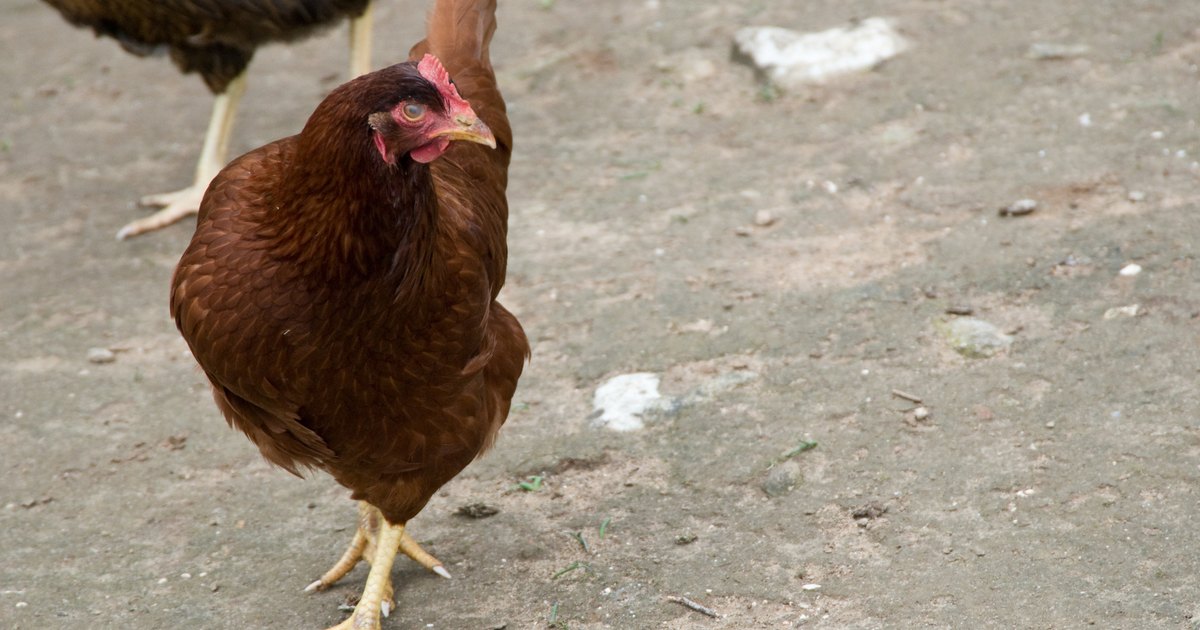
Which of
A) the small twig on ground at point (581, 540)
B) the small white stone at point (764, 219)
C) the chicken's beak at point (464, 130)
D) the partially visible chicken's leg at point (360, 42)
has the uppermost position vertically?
the chicken's beak at point (464, 130)

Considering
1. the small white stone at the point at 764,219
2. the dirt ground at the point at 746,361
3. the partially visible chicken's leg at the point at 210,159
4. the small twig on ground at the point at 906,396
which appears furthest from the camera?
the partially visible chicken's leg at the point at 210,159

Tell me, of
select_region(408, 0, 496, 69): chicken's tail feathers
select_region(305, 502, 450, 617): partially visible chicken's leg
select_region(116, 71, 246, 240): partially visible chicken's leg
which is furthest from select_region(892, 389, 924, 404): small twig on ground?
select_region(116, 71, 246, 240): partially visible chicken's leg

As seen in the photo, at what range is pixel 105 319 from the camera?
15.5 ft

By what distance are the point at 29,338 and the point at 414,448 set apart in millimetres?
2382

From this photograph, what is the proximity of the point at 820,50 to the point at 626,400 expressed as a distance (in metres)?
2.52

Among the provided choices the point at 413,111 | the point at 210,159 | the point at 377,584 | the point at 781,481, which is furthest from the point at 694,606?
the point at 210,159

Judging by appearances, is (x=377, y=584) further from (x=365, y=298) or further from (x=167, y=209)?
(x=167, y=209)

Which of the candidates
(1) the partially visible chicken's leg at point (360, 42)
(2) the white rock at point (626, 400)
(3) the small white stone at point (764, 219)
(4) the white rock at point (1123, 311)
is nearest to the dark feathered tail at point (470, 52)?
(2) the white rock at point (626, 400)

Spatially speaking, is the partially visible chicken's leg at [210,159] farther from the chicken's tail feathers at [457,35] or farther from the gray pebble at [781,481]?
the gray pebble at [781,481]

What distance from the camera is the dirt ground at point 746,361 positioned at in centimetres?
322

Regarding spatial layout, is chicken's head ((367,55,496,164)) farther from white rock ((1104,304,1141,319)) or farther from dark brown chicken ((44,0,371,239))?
dark brown chicken ((44,0,371,239))

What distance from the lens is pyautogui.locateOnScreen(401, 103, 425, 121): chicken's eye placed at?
7.95 feet

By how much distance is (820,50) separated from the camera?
5785 mm

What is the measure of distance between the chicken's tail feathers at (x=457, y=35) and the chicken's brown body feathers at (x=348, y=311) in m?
0.56
